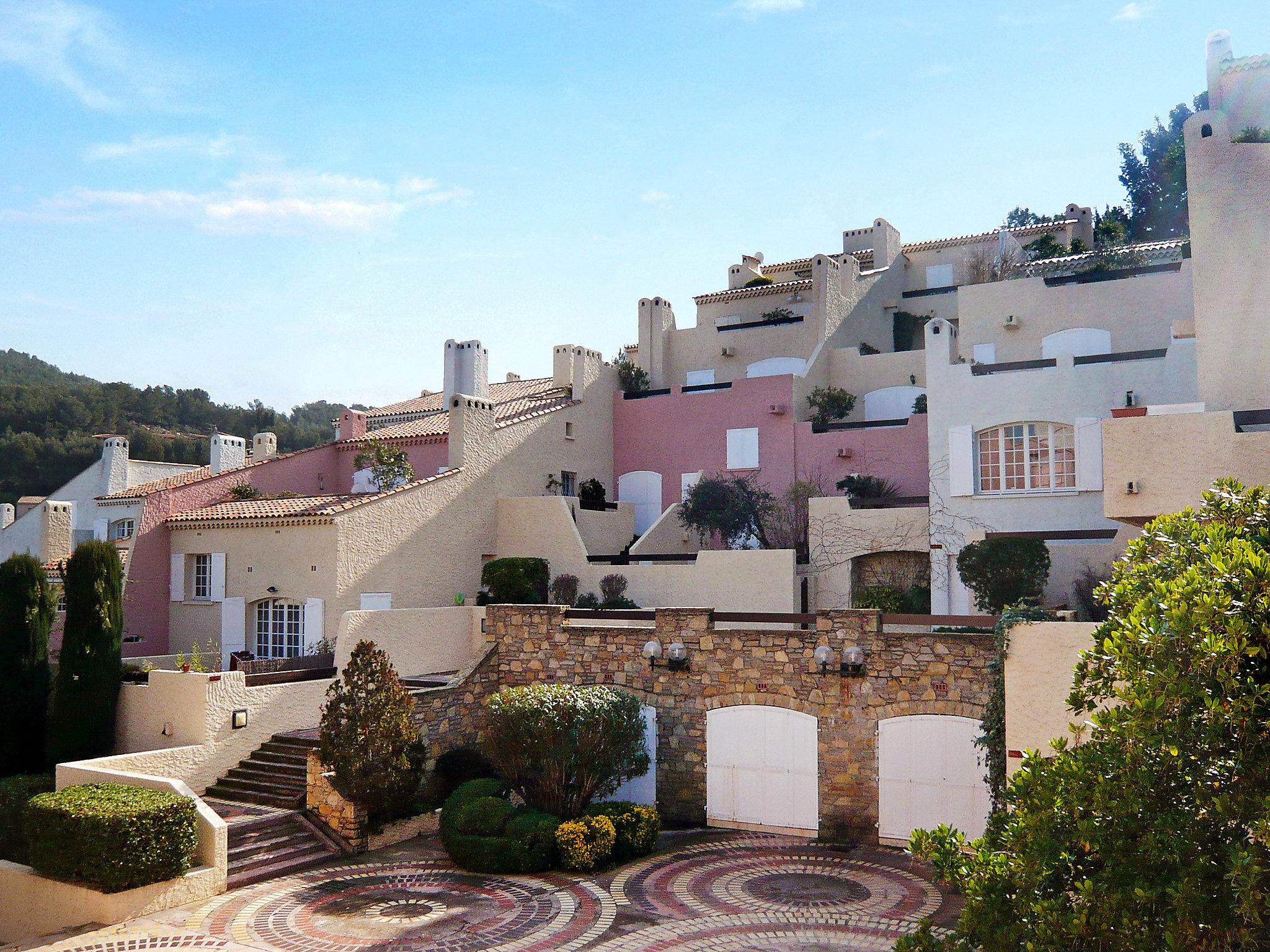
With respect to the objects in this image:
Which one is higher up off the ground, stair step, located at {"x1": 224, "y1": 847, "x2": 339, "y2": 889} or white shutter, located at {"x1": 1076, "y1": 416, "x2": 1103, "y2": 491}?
white shutter, located at {"x1": 1076, "y1": 416, "x2": 1103, "y2": 491}

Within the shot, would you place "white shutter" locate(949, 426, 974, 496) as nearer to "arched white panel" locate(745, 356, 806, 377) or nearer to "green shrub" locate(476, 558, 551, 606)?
"arched white panel" locate(745, 356, 806, 377)

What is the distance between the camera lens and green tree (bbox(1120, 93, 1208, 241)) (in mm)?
37250

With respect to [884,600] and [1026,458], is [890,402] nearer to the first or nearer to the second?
[1026,458]

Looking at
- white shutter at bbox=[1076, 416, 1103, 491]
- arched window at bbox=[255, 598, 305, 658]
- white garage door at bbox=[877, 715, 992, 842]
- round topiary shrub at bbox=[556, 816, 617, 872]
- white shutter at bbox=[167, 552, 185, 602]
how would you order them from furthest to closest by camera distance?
white shutter at bbox=[167, 552, 185, 602]
arched window at bbox=[255, 598, 305, 658]
white shutter at bbox=[1076, 416, 1103, 491]
white garage door at bbox=[877, 715, 992, 842]
round topiary shrub at bbox=[556, 816, 617, 872]

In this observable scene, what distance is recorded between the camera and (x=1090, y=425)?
20969mm

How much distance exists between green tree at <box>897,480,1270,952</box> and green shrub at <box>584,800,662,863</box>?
10.4 meters

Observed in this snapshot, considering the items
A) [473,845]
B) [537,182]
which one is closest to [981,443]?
[537,182]

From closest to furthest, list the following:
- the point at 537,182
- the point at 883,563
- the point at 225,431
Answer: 1. the point at 537,182
2. the point at 883,563
3. the point at 225,431

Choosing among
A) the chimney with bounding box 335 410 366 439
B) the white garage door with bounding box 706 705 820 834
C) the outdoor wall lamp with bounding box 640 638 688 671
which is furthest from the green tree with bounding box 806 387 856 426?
the chimney with bounding box 335 410 366 439

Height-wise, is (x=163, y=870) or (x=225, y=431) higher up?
(x=225, y=431)

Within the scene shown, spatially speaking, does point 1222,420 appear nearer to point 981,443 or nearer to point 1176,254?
point 981,443

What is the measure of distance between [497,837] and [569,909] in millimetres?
2260

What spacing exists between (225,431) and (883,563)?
159ft

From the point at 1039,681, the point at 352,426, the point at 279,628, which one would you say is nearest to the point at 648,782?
the point at 1039,681
